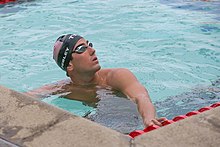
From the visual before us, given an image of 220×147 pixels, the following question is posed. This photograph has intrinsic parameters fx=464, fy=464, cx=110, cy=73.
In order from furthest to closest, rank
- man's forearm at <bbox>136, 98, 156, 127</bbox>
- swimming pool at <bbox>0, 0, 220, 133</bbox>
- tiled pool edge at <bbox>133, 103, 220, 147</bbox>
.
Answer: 1. swimming pool at <bbox>0, 0, 220, 133</bbox>
2. man's forearm at <bbox>136, 98, 156, 127</bbox>
3. tiled pool edge at <bbox>133, 103, 220, 147</bbox>

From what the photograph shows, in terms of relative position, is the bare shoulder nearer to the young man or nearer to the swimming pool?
the young man

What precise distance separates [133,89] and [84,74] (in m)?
0.57

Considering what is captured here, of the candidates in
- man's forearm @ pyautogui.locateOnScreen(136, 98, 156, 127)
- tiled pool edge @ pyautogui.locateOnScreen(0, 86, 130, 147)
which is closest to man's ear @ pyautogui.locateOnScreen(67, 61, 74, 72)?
man's forearm @ pyautogui.locateOnScreen(136, 98, 156, 127)

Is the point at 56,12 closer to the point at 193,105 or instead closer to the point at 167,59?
the point at 167,59

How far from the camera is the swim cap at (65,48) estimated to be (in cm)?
450

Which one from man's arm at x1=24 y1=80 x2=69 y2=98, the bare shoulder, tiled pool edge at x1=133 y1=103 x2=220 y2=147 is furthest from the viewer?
man's arm at x1=24 y1=80 x2=69 y2=98

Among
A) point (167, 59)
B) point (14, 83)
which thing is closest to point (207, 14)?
point (167, 59)

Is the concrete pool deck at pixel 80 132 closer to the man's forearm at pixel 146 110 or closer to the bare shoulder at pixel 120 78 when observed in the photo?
the man's forearm at pixel 146 110

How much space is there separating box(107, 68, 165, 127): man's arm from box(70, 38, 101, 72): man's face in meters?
0.21

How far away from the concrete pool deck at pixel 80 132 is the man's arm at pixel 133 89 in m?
1.08

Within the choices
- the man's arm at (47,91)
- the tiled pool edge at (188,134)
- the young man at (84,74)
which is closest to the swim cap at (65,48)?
the young man at (84,74)

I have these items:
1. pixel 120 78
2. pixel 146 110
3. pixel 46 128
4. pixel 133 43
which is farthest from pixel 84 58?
pixel 133 43

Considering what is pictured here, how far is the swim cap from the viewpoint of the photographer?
4500 mm

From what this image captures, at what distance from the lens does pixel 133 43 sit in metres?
7.44
